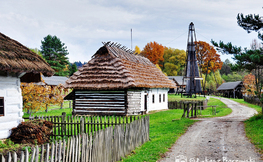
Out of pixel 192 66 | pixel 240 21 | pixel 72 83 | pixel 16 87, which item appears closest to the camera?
pixel 16 87

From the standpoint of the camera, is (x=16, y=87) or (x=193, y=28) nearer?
(x=16, y=87)

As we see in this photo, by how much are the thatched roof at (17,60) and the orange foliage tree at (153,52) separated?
2470 inches

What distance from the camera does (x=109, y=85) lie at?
20766 mm

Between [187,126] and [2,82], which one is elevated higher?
[2,82]

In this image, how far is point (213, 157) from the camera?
8133 millimetres

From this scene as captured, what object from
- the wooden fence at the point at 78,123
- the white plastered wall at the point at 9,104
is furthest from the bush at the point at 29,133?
the wooden fence at the point at 78,123

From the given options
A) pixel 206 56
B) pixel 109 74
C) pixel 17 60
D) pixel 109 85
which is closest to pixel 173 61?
pixel 206 56

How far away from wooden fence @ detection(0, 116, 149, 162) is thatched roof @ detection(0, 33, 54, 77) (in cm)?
333

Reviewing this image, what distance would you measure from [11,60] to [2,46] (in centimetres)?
90

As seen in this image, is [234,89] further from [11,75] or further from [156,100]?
[11,75]

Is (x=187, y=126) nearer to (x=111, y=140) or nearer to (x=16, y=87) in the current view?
(x=111, y=140)

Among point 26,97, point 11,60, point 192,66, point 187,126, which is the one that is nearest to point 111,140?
point 11,60

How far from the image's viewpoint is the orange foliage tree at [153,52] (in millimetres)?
72875

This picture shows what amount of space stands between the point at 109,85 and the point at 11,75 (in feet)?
37.0
